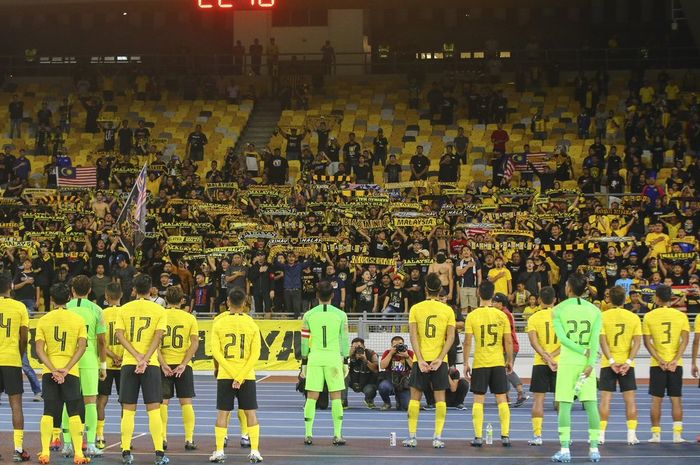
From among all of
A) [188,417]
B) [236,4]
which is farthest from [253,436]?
[236,4]

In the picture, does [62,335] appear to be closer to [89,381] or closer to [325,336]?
[89,381]

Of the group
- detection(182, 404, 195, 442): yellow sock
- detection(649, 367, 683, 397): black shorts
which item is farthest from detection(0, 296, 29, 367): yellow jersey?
detection(649, 367, 683, 397): black shorts

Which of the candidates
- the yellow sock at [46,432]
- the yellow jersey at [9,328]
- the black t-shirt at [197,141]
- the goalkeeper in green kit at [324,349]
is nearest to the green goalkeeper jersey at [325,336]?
the goalkeeper in green kit at [324,349]

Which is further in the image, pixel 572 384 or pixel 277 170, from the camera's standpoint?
pixel 277 170

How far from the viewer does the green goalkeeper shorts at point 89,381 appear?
13.1 metres

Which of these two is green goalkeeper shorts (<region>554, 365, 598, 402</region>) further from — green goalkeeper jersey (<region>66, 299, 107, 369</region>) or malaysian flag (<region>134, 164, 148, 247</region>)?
malaysian flag (<region>134, 164, 148, 247</region>)

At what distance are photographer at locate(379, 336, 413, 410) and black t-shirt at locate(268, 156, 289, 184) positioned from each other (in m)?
13.0

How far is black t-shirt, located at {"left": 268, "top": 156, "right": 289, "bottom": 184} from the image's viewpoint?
30906 mm

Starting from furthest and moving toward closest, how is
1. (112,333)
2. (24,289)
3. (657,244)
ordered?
(24,289) → (657,244) → (112,333)

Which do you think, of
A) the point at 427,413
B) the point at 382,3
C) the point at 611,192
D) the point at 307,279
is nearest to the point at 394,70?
the point at 382,3

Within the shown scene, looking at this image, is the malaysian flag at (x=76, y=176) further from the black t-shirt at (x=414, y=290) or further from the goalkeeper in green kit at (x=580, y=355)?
the goalkeeper in green kit at (x=580, y=355)

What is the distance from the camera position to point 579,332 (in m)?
12.9

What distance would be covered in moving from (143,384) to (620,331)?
17.6 feet

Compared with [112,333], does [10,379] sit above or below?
below
